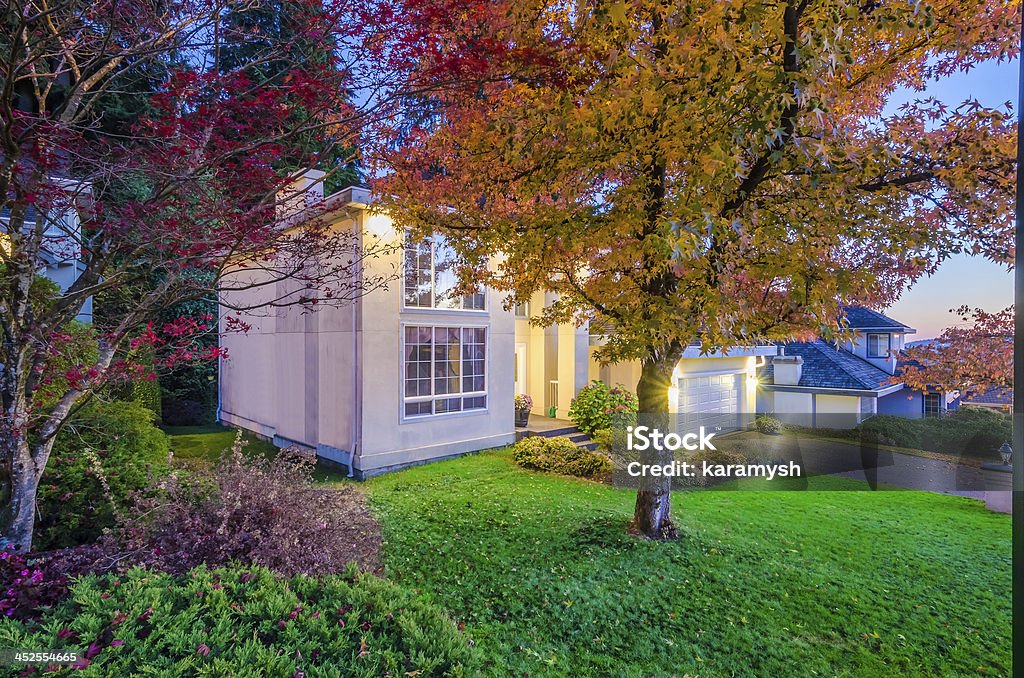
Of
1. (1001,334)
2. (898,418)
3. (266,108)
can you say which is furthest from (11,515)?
(898,418)

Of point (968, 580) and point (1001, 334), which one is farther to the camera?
point (968, 580)

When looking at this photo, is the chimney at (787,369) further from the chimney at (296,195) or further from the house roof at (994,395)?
the chimney at (296,195)

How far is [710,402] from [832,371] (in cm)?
371

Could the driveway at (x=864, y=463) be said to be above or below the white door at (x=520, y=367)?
below

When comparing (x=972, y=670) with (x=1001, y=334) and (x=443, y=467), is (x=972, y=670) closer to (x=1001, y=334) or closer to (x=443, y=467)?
(x=1001, y=334)

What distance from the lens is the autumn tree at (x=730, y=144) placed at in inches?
118

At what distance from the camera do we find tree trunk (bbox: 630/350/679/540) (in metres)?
5.26

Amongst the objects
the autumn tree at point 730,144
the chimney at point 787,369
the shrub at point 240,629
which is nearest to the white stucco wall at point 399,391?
the autumn tree at point 730,144

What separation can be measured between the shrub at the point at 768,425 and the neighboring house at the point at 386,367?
8564mm

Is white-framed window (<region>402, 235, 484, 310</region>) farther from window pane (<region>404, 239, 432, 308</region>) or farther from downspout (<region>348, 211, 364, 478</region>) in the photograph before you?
downspout (<region>348, 211, 364, 478</region>)

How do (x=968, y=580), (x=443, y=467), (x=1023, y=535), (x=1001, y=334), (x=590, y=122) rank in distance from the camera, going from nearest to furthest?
(x=1023, y=535) → (x=590, y=122) → (x=1001, y=334) → (x=968, y=580) → (x=443, y=467)

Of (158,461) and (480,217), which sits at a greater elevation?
(480,217)

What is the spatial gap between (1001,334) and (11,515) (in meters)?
8.08

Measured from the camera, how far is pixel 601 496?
7250 millimetres
